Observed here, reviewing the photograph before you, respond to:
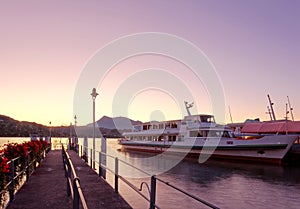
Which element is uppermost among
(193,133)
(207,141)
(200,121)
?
(200,121)

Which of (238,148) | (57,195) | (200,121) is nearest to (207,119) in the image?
(200,121)

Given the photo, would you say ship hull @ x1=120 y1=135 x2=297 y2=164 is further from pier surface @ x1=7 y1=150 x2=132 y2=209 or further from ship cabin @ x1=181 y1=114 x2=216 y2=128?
pier surface @ x1=7 y1=150 x2=132 y2=209

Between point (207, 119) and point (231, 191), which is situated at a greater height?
point (207, 119)

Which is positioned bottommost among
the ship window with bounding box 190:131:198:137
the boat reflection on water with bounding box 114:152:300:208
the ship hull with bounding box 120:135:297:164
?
the boat reflection on water with bounding box 114:152:300:208

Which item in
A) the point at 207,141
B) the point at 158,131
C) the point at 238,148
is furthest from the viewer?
the point at 158,131

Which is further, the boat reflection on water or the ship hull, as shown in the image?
the ship hull

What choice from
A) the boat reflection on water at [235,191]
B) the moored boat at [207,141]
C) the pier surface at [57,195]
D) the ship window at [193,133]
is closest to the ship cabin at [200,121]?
the moored boat at [207,141]

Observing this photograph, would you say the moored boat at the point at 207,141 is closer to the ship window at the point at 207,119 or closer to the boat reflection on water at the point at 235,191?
the ship window at the point at 207,119

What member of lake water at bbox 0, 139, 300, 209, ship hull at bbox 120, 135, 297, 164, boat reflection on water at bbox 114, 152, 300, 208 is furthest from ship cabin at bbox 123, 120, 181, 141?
lake water at bbox 0, 139, 300, 209

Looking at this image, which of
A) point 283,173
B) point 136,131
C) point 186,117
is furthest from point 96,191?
point 136,131

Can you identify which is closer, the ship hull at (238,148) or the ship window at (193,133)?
the ship hull at (238,148)

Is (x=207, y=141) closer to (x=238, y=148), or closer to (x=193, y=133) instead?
(x=193, y=133)

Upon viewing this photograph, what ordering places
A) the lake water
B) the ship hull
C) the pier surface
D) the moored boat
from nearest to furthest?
the pier surface
the lake water
the ship hull
the moored boat

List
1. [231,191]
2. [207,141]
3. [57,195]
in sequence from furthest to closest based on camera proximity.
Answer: [207,141] < [231,191] < [57,195]
